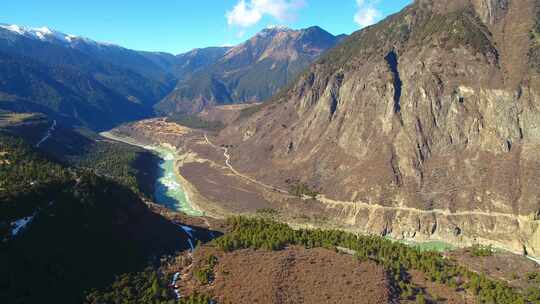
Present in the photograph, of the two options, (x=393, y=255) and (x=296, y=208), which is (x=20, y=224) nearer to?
(x=393, y=255)

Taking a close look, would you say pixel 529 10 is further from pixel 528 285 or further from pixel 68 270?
pixel 68 270

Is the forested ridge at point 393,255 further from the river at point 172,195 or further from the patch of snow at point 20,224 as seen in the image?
the river at point 172,195

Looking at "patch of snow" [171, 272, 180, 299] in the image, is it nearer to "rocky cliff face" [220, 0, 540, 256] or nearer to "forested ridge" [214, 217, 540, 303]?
"forested ridge" [214, 217, 540, 303]

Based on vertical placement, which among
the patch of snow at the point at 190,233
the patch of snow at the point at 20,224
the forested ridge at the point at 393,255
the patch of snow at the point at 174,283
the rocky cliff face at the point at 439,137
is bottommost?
the patch of snow at the point at 174,283

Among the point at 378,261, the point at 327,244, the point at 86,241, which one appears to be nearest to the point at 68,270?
the point at 86,241

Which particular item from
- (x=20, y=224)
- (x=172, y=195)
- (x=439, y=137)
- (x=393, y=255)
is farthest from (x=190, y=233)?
(x=439, y=137)

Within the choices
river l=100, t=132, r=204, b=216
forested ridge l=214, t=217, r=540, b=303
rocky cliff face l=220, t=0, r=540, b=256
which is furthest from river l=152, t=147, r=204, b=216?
forested ridge l=214, t=217, r=540, b=303

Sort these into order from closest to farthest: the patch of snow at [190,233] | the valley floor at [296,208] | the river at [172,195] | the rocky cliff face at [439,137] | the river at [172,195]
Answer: the patch of snow at [190,233]
the valley floor at [296,208]
the rocky cliff face at [439,137]
the river at [172,195]
the river at [172,195]

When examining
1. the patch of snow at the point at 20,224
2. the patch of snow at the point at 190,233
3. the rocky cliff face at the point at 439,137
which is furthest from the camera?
the rocky cliff face at the point at 439,137

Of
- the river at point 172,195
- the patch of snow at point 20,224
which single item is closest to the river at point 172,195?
the river at point 172,195
